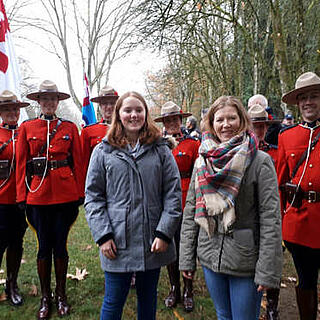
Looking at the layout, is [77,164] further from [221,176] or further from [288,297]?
[288,297]

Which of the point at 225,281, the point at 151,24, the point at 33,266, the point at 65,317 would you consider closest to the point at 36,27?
the point at 151,24

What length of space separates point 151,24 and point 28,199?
3.89 m

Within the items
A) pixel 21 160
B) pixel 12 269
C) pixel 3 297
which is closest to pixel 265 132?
pixel 21 160

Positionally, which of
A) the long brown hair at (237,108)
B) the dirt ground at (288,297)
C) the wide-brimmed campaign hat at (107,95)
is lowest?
the dirt ground at (288,297)

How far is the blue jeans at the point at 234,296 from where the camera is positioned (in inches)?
75.3

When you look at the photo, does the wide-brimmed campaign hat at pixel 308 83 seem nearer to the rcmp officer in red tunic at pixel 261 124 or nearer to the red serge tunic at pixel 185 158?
the rcmp officer in red tunic at pixel 261 124

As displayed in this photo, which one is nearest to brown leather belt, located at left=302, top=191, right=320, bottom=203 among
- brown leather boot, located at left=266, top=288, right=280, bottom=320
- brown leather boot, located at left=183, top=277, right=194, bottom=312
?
brown leather boot, located at left=266, top=288, right=280, bottom=320

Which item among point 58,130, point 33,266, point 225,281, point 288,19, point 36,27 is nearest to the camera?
point 225,281

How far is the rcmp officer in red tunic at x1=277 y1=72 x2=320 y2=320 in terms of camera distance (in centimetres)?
251

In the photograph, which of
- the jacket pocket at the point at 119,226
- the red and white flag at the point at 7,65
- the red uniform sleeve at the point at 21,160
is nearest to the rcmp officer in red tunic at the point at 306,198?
the jacket pocket at the point at 119,226

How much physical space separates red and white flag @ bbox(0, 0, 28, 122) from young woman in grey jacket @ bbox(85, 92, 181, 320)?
3.47m

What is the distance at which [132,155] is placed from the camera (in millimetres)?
2260

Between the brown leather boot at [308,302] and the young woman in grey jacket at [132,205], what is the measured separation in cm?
122

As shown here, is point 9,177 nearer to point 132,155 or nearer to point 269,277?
point 132,155
